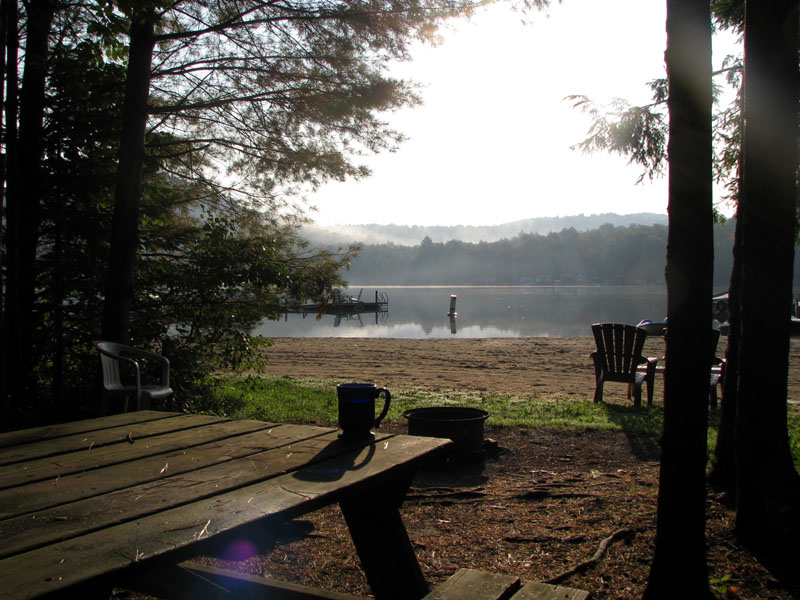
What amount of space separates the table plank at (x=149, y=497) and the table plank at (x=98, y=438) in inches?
13.3

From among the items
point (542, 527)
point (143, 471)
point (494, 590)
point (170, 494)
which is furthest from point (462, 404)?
point (170, 494)

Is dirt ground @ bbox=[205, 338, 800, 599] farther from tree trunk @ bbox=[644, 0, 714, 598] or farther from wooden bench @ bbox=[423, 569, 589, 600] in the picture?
wooden bench @ bbox=[423, 569, 589, 600]

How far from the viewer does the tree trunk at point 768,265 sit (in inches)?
98.5

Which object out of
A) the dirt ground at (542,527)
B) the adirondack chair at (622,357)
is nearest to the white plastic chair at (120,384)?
the dirt ground at (542,527)

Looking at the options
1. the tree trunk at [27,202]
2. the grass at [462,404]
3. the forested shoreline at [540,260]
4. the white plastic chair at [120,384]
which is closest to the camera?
the white plastic chair at [120,384]

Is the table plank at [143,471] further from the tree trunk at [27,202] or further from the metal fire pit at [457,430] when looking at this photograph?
the tree trunk at [27,202]

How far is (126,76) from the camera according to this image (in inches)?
211

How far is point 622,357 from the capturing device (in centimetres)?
678

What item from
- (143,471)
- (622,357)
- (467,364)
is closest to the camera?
(143,471)

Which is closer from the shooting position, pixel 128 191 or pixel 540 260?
pixel 128 191

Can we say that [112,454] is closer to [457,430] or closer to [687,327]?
[687,327]

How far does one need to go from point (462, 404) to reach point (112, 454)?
514 centimetres

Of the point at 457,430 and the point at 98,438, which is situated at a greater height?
the point at 98,438

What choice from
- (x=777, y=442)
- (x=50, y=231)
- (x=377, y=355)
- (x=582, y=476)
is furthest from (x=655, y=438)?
(x=377, y=355)
